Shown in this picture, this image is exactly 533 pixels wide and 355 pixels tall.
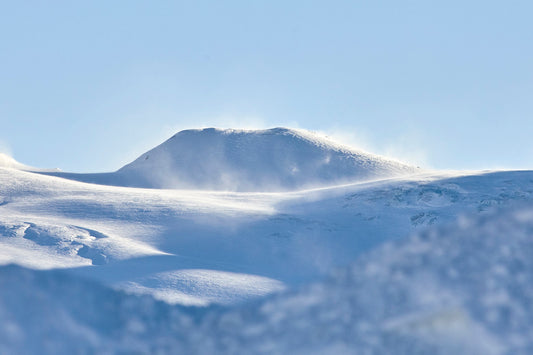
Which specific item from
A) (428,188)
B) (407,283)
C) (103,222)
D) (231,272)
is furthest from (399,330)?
(428,188)

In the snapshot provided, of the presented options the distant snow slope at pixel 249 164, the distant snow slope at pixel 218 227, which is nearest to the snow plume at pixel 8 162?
the distant snow slope at pixel 249 164

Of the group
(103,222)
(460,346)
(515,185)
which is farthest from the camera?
(515,185)

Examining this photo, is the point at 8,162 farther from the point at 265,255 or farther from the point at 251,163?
the point at 265,255

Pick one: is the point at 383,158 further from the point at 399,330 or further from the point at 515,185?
the point at 399,330

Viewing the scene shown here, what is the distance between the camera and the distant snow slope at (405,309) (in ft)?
4.91

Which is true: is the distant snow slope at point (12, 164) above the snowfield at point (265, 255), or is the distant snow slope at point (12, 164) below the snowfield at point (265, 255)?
above

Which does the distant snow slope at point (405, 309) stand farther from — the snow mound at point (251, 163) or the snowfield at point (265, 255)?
the snow mound at point (251, 163)

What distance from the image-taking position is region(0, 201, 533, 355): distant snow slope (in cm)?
150

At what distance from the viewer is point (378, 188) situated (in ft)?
49.8

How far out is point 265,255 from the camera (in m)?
10.9

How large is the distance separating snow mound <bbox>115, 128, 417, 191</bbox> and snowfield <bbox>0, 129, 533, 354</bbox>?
78 millimetres

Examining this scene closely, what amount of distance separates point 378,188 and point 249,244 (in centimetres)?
465

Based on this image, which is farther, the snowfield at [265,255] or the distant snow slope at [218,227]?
the distant snow slope at [218,227]

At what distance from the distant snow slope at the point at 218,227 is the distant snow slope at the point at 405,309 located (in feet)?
20.2
